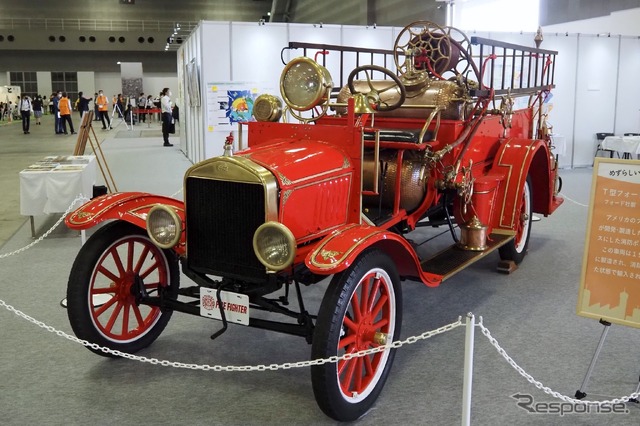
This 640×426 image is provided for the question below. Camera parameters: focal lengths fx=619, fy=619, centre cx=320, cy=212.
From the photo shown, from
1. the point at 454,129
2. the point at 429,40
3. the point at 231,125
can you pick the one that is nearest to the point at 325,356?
the point at 454,129

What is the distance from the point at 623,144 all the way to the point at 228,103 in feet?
20.8

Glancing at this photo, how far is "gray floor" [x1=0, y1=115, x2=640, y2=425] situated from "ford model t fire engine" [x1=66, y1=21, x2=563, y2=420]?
0.23 m

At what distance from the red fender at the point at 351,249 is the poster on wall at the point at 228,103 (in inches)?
264

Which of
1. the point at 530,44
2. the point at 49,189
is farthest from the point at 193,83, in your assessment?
the point at 530,44

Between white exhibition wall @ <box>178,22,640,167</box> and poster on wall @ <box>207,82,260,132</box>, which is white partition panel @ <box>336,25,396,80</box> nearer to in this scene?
white exhibition wall @ <box>178,22,640,167</box>

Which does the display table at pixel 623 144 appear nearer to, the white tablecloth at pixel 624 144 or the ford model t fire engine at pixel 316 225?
the white tablecloth at pixel 624 144

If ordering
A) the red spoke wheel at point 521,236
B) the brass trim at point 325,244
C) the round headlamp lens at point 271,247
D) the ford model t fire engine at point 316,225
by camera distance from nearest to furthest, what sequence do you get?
the brass trim at point 325,244 < the round headlamp lens at point 271,247 < the ford model t fire engine at point 316,225 < the red spoke wheel at point 521,236

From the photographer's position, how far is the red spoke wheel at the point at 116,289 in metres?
3.16

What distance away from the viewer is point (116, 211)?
327 centimetres

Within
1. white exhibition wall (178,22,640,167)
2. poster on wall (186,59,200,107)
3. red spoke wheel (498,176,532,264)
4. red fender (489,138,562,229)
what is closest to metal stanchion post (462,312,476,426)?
red fender (489,138,562,229)

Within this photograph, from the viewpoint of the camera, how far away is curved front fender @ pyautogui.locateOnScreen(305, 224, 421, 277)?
254 centimetres

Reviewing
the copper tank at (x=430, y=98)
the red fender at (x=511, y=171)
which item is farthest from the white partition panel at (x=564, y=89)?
the copper tank at (x=430, y=98)

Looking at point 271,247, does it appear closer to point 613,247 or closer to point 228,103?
point 613,247

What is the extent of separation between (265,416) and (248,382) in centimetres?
36
